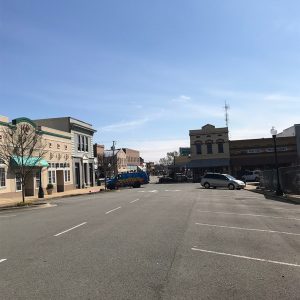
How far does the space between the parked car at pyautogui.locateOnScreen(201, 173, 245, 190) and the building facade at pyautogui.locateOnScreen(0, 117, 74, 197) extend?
16.8 metres

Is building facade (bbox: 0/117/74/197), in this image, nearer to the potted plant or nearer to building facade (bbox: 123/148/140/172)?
the potted plant

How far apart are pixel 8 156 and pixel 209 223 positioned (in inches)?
948

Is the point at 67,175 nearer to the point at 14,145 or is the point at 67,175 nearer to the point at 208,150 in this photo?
the point at 14,145

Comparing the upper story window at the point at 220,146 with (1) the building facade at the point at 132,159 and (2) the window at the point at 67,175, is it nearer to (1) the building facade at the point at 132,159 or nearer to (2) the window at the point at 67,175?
(2) the window at the point at 67,175

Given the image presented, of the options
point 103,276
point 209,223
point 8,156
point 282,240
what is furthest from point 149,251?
point 8,156

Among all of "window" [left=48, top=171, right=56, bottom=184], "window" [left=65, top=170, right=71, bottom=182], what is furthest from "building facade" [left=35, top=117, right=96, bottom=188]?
"window" [left=48, top=171, right=56, bottom=184]

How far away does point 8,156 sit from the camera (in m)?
35.1

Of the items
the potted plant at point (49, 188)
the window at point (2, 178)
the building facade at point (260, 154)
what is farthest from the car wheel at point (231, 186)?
the building facade at point (260, 154)

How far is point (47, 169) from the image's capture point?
158 feet

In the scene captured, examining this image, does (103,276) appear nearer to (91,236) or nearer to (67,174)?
(91,236)

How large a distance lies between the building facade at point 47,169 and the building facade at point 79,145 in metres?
1.86

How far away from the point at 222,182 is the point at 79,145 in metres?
22.8

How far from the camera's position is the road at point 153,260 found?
6668mm


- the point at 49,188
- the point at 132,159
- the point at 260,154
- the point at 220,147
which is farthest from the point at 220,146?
the point at 132,159
